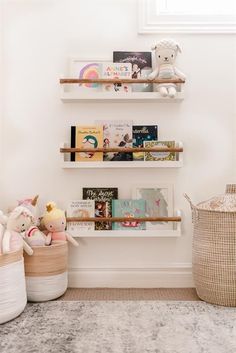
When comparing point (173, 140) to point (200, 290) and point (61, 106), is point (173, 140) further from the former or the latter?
point (200, 290)

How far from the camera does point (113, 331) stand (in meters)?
1.61

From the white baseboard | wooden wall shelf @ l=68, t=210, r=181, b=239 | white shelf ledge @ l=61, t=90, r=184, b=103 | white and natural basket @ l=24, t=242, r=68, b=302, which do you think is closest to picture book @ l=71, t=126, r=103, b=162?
white shelf ledge @ l=61, t=90, r=184, b=103

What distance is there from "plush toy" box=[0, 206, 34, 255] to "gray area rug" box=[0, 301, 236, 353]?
0.32 m

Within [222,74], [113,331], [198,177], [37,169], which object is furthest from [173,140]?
→ [113,331]

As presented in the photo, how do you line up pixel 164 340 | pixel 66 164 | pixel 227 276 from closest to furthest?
pixel 164 340
pixel 227 276
pixel 66 164

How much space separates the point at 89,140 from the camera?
2.24 m

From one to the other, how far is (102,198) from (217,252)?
0.72 metres

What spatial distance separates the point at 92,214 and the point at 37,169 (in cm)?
42

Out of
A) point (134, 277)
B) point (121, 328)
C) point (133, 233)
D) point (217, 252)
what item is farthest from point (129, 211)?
point (121, 328)

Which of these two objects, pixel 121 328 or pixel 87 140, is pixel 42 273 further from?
pixel 87 140

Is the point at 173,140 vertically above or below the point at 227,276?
above

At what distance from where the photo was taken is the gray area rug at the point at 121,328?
147 centimetres

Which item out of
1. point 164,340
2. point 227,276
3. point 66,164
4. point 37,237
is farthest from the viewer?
point 66,164

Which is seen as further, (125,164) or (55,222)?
(125,164)
